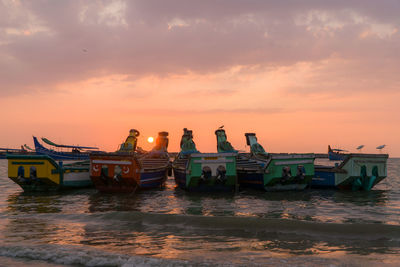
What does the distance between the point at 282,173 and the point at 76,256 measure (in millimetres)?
19336

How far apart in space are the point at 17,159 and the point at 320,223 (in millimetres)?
22630

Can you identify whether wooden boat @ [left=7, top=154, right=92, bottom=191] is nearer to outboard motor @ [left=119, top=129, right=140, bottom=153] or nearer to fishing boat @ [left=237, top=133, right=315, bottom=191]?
outboard motor @ [left=119, top=129, right=140, bottom=153]

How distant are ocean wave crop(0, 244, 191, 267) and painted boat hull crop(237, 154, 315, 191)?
17937 millimetres

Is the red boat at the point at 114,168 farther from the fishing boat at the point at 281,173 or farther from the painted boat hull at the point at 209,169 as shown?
the fishing boat at the point at 281,173

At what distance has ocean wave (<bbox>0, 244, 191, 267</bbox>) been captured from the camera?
9.38 metres

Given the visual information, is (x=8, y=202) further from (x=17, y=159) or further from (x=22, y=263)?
(x=22, y=263)

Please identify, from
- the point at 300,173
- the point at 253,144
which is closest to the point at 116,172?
the point at 300,173

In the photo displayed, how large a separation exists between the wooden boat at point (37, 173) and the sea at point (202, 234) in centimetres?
427

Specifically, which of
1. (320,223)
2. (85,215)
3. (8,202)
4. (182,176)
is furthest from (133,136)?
(320,223)

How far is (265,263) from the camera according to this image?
368 inches

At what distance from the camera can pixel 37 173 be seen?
26953 mm

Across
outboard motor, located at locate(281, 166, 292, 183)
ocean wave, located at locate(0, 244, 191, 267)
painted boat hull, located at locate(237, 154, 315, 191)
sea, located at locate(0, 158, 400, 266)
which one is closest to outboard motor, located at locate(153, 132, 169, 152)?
painted boat hull, located at locate(237, 154, 315, 191)

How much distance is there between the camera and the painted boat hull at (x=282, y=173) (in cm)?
2636

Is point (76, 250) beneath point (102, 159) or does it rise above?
beneath
